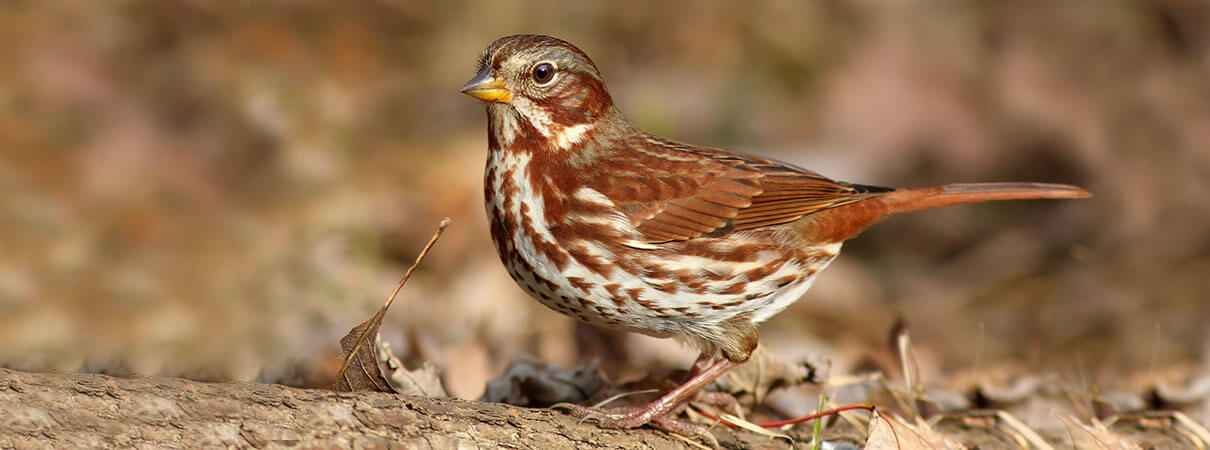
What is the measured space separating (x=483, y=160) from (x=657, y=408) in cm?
386

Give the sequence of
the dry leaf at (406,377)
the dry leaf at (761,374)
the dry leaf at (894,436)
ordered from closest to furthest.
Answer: the dry leaf at (894,436), the dry leaf at (406,377), the dry leaf at (761,374)

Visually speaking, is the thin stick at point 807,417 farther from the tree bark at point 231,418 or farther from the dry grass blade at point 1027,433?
the tree bark at point 231,418

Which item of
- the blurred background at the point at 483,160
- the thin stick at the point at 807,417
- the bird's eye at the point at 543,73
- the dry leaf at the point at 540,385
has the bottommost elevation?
the thin stick at the point at 807,417

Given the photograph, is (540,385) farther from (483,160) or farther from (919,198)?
(483,160)

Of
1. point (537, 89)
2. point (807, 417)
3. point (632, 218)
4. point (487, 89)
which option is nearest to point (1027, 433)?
point (807, 417)

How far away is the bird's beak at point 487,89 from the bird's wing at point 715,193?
46 cm

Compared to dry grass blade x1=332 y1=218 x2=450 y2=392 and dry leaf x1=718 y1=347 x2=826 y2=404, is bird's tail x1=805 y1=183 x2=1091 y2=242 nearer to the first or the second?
dry leaf x1=718 y1=347 x2=826 y2=404

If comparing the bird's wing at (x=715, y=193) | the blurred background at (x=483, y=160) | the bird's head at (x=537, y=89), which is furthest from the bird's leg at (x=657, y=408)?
the blurred background at (x=483, y=160)

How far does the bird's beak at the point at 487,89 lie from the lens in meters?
3.62

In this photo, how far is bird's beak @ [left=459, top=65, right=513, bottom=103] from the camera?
362cm

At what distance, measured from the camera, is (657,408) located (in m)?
3.41

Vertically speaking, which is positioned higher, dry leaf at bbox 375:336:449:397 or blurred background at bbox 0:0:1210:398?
blurred background at bbox 0:0:1210:398

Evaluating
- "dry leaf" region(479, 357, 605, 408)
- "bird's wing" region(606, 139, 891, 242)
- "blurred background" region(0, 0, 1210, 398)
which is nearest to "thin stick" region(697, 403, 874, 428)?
"dry leaf" region(479, 357, 605, 408)

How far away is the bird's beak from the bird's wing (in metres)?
0.46
